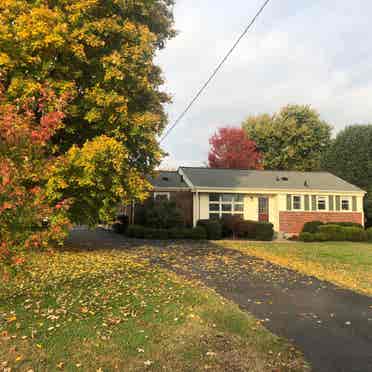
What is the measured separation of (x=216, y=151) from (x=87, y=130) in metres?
30.9

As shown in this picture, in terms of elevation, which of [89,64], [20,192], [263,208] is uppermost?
[89,64]

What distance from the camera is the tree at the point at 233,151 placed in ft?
132

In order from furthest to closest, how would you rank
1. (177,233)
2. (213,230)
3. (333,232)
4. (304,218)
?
(304,218)
(333,232)
(213,230)
(177,233)

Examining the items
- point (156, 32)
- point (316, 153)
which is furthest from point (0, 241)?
point (316, 153)

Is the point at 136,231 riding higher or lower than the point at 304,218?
lower

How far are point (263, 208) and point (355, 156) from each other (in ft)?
34.6

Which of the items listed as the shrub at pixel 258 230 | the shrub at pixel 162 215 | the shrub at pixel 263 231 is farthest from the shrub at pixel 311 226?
the shrub at pixel 162 215

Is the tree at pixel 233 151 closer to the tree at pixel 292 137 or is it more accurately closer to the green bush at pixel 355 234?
the tree at pixel 292 137

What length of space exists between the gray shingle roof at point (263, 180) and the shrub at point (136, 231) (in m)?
5.09

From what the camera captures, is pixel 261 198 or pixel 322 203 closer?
pixel 261 198

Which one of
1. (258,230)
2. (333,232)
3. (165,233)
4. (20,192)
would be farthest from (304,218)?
(20,192)

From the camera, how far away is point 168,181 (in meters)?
23.8

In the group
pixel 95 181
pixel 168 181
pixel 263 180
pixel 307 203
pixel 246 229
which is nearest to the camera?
pixel 95 181

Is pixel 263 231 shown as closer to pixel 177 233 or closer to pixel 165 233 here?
pixel 177 233
